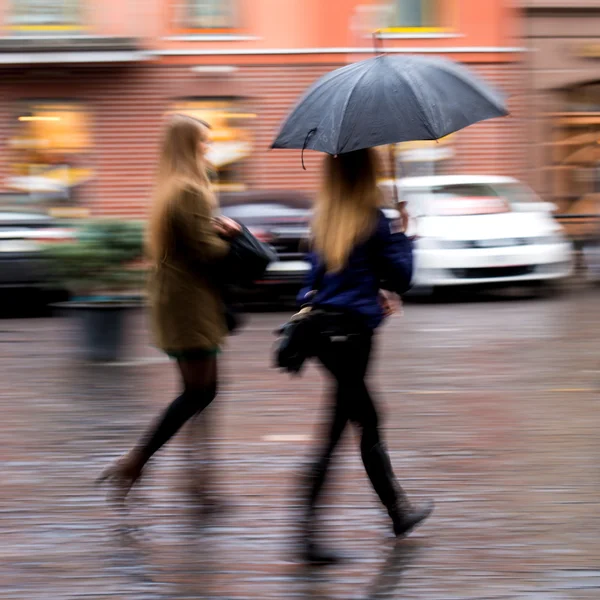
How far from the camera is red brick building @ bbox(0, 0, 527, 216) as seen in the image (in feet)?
70.3

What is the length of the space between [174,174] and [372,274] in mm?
1125

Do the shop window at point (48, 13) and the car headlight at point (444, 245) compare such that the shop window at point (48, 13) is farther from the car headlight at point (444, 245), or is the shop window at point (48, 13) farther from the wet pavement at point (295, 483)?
the wet pavement at point (295, 483)

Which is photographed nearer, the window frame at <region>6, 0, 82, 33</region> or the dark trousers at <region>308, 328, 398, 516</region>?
the dark trousers at <region>308, 328, 398, 516</region>

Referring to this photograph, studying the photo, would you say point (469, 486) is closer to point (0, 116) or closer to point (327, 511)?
point (327, 511)

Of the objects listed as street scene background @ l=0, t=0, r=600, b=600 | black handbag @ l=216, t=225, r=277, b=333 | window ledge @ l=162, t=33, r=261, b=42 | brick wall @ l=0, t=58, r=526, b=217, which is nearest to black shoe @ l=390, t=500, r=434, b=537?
street scene background @ l=0, t=0, r=600, b=600

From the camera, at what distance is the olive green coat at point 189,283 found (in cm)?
548

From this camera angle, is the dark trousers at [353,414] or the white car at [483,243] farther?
the white car at [483,243]

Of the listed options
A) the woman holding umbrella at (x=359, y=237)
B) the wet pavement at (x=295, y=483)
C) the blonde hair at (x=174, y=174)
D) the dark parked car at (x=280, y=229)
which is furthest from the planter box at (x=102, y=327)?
the woman holding umbrella at (x=359, y=237)

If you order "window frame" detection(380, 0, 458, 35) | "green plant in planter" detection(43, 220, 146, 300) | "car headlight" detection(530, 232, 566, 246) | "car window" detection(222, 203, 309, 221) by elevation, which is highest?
"window frame" detection(380, 0, 458, 35)

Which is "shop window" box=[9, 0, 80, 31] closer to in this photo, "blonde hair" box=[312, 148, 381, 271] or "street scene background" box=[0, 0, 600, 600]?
"street scene background" box=[0, 0, 600, 600]

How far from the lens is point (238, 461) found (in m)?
6.73

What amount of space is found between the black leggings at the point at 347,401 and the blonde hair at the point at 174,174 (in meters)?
0.99

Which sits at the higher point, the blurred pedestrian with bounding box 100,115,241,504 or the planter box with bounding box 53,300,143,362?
the blurred pedestrian with bounding box 100,115,241,504

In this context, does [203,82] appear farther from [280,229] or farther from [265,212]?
[280,229]
